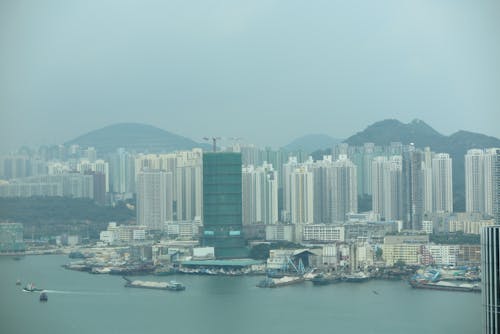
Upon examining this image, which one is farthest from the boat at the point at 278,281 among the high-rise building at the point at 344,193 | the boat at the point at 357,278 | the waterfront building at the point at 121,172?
the waterfront building at the point at 121,172

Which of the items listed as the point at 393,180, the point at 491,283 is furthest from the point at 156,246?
the point at 491,283

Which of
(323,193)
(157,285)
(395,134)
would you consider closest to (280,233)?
(323,193)

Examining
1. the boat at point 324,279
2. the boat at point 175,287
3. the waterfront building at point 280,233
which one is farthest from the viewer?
the waterfront building at point 280,233

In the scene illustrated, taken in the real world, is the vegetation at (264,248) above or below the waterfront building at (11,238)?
below

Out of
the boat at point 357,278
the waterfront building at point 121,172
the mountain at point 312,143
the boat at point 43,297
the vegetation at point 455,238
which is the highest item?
the mountain at point 312,143

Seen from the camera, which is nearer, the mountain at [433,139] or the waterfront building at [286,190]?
the mountain at [433,139]

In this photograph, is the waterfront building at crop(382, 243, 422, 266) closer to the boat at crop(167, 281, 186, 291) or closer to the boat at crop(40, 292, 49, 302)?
the boat at crop(167, 281, 186, 291)

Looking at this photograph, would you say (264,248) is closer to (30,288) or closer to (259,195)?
(259,195)

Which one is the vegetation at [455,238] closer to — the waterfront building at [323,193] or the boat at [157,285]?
the waterfront building at [323,193]
